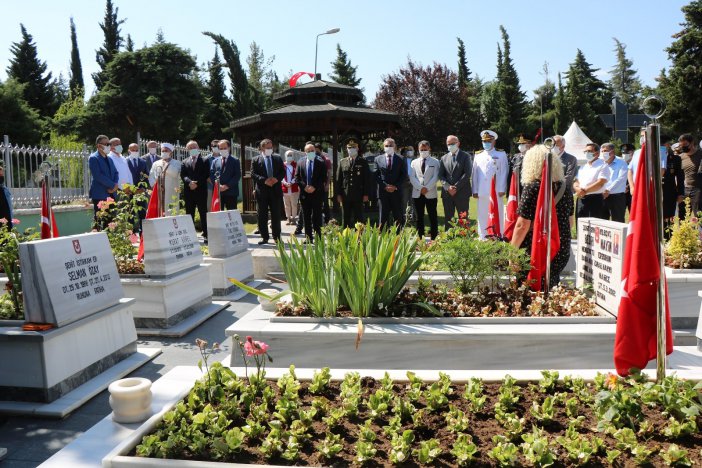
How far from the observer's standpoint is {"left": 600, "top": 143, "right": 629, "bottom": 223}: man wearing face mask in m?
11.5

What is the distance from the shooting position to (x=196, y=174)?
13016 millimetres

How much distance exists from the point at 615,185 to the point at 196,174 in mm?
8374

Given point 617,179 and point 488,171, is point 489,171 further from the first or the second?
point 617,179

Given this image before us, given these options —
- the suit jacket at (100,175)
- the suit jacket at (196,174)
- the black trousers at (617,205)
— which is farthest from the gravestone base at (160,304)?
the black trousers at (617,205)

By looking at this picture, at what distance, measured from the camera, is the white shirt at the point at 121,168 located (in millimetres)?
12172

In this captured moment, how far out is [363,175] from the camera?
40.7ft

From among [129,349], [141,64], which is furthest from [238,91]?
[129,349]

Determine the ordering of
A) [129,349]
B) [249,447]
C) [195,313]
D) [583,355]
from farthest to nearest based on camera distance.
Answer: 1. [195,313]
2. [129,349]
3. [583,355]
4. [249,447]

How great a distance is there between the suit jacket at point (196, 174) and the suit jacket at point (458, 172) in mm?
5034

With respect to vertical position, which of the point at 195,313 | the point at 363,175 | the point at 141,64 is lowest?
the point at 195,313

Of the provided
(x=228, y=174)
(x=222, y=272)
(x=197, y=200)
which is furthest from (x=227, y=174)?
(x=222, y=272)

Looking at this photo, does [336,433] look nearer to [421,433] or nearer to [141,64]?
[421,433]

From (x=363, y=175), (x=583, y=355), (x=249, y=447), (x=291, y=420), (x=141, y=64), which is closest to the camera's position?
(x=249, y=447)

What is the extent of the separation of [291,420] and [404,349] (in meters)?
1.81
